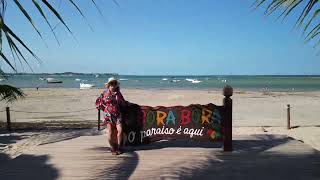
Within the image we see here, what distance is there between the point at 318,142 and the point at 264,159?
12.9ft

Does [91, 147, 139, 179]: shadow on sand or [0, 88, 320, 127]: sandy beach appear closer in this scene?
[91, 147, 139, 179]: shadow on sand

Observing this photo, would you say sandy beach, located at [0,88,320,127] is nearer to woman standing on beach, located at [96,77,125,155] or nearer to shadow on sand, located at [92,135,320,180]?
shadow on sand, located at [92,135,320,180]

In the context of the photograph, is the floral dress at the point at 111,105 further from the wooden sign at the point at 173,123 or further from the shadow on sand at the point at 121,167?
the shadow on sand at the point at 121,167

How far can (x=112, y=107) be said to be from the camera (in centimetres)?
589

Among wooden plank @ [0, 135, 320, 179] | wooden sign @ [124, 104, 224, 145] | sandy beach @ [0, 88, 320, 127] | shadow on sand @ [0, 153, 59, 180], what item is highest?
wooden sign @ [124, 104, 224, 145]

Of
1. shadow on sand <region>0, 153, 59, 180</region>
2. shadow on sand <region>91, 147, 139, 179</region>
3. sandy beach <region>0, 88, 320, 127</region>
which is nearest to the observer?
shadow on sand <region>91, 147, 139, 179</region>

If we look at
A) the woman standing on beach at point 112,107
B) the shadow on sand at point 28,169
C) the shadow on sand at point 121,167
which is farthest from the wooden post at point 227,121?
the shadow on sand at point 28,169

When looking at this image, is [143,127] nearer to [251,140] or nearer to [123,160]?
[123,160]

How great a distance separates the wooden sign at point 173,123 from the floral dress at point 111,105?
0.27 m

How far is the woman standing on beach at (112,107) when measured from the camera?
5895mm

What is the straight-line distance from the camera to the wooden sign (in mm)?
6102

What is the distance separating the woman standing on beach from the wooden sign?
0.28 metres

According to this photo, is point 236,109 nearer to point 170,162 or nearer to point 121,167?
point 170,162

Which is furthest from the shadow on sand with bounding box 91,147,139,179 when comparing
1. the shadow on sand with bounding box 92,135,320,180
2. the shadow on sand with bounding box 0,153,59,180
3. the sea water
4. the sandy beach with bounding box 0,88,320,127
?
the sea water
